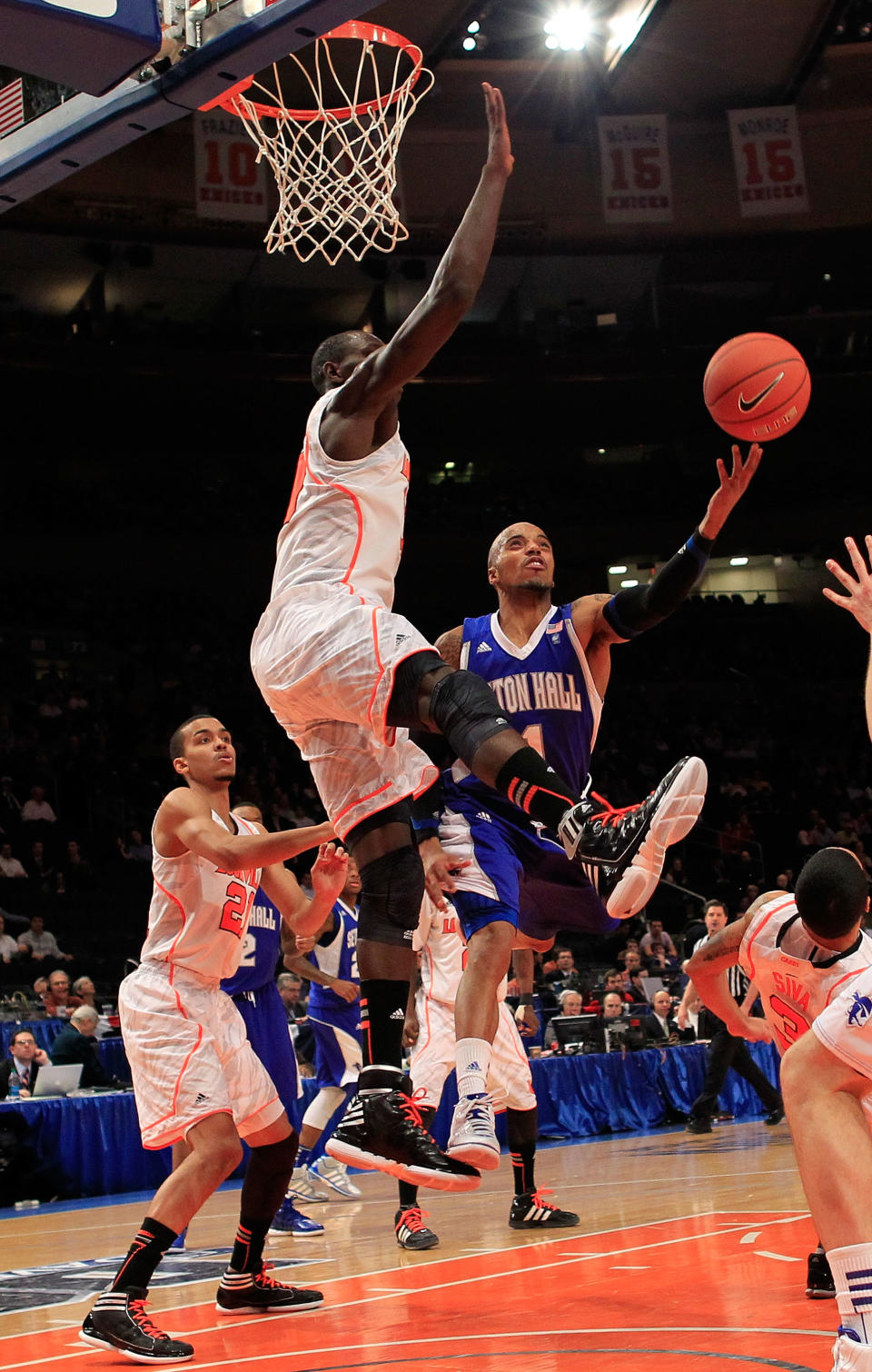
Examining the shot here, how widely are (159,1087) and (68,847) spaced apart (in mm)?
12986

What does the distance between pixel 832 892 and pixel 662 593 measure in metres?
1.73

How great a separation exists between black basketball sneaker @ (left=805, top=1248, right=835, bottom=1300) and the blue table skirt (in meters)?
6.69

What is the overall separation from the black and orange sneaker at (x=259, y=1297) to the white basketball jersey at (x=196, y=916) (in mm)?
1204

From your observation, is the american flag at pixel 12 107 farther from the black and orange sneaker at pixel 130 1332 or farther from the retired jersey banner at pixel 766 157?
the retired jersey banner at pixel 766 157

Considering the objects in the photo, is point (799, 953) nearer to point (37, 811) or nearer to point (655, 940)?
point (655, 940)

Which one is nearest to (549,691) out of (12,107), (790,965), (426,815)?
(426,815)

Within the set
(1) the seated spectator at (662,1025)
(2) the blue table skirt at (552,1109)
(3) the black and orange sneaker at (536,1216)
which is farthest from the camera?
(1) the seated spectator at (662,1025)

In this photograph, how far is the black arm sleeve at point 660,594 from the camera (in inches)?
219

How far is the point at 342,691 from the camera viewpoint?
164 inches

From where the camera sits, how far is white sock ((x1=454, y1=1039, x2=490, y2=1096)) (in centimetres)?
466

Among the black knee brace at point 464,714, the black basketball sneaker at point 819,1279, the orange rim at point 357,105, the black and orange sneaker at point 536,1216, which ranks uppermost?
the orange rim at point 357,105

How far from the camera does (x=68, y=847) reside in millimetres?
18062

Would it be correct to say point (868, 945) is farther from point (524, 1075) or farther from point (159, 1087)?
point (524, 1075)

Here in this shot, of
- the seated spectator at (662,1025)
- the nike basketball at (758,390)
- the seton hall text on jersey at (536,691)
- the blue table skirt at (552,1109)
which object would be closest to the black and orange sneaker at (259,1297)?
the seton hall text on jersey at (536,691)
